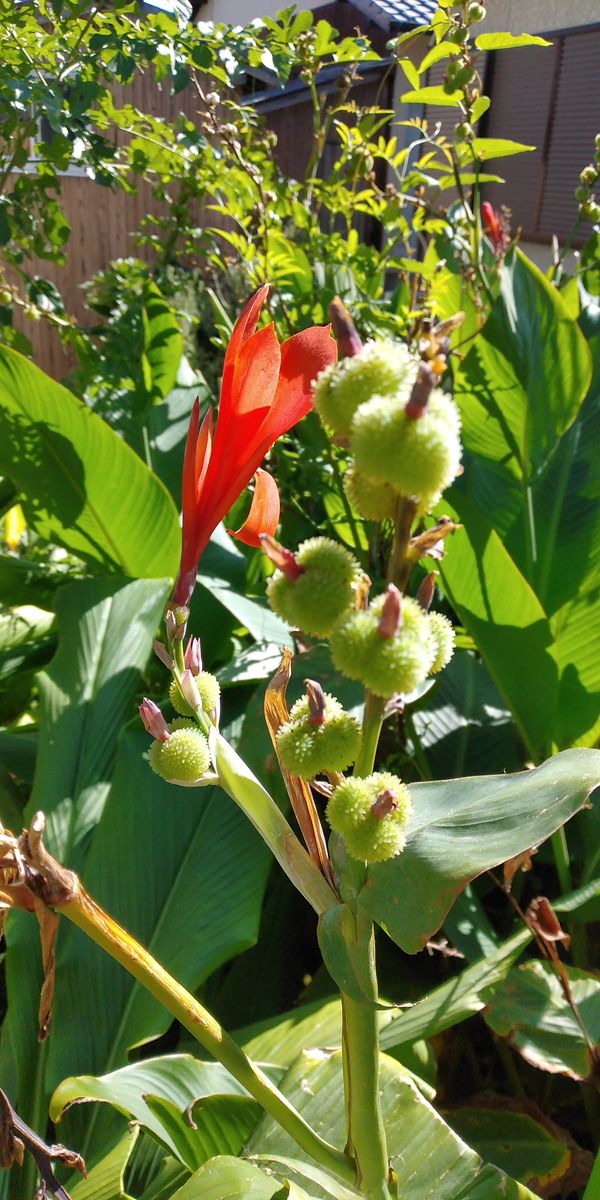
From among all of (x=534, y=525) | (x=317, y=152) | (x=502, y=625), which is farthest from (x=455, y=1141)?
(x=317, y=152)

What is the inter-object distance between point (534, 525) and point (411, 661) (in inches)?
42.8

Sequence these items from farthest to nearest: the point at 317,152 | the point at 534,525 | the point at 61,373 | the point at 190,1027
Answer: the point at 61,373 < the point at 317,152 < the point at 534,525 < the point at 190,1027

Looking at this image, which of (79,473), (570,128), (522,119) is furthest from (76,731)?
(522,119)

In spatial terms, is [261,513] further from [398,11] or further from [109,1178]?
[398,11]

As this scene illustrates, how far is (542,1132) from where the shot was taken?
2.98 feet

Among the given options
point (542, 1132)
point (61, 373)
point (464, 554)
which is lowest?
point (542, 1132)

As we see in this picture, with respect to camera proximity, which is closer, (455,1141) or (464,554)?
(455,1141)

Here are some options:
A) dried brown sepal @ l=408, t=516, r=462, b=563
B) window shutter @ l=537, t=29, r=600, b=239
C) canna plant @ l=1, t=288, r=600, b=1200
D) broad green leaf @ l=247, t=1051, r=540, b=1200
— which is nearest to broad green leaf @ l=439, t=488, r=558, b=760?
broad green leaf @ l=247, t=1051, r=540, b=1200

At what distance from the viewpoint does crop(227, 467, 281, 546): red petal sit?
492mm

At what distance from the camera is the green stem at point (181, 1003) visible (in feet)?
1.37

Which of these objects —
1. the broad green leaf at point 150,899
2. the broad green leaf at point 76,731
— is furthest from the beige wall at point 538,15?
the broad green leaf at point 150,899

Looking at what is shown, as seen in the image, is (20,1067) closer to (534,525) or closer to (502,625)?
(502,625)

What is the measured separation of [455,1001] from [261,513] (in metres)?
0.57

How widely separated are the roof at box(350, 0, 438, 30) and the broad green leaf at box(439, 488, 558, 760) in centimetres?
335
